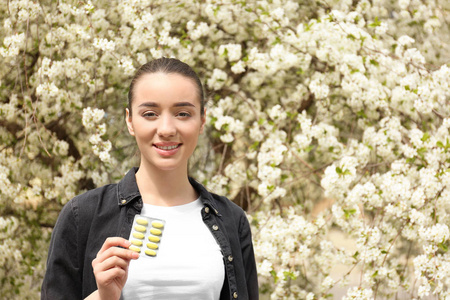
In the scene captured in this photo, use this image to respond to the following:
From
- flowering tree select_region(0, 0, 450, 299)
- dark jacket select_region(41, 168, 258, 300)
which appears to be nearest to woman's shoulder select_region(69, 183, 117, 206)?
dark jacket select_region(41, 168, 258, 300)

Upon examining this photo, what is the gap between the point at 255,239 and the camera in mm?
3680

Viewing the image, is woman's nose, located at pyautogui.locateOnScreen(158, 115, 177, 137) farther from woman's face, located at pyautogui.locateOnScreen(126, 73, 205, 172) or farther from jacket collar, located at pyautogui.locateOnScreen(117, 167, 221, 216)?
jacket collar, located at pyautogui.locateOnScreen(117, 167, 221, 216)

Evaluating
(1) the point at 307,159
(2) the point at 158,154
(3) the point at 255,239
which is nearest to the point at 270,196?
(3) the point at 255,239

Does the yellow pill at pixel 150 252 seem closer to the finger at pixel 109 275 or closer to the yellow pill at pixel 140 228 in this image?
the yellow pill at pixel 140 228

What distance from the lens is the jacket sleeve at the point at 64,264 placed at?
1.56m

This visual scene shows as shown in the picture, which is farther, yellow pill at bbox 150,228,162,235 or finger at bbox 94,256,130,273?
yellow pill at bbox 150,228,162,235

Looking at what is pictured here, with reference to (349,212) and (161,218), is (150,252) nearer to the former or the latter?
(161,218)

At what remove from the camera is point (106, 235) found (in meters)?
1.63

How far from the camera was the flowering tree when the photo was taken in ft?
11.8

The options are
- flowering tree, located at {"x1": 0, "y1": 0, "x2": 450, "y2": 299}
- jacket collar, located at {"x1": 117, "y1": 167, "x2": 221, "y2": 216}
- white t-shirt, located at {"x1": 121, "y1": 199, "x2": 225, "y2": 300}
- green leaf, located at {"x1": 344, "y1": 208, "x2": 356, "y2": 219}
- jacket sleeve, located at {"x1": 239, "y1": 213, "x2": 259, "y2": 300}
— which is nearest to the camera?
white t-shirt, located at {"x1": 121, "y1": 199, "x2": 225, "y2": 300}

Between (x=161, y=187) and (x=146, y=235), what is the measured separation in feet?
0.52

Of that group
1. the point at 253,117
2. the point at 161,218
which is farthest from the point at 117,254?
the point at 253,117

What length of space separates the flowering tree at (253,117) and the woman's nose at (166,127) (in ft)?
6.30

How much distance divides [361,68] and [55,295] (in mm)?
2761
